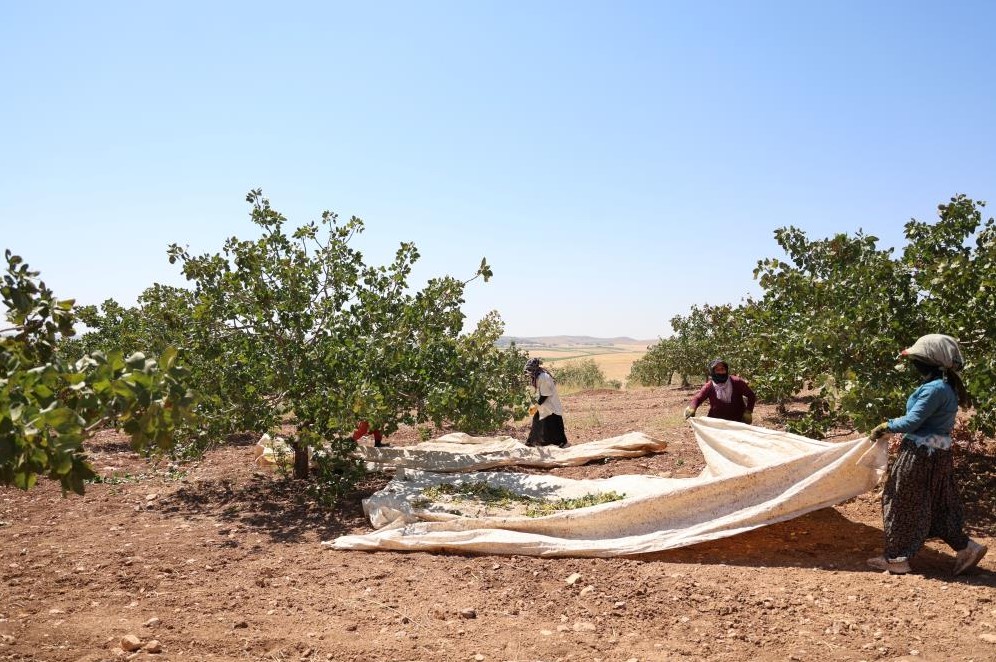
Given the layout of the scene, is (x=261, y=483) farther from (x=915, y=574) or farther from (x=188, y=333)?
(x=915, y=574)

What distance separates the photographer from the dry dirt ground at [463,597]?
4.09 meters

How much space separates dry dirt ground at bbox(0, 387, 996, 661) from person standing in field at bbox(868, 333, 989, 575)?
0.23 meters

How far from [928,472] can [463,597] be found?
3.38 metres

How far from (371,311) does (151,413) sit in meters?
5.14

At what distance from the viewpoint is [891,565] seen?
16.8 ft

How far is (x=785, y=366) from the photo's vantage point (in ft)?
22.9

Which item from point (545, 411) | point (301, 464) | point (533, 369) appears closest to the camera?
point (301, 464)

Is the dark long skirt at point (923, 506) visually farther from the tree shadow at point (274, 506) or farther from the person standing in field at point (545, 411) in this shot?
the person standing in field at point (545, 411)

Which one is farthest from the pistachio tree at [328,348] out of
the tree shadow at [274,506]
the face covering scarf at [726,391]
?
the face covering scarf at [726,391]

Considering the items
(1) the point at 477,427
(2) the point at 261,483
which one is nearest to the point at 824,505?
(1) the point at 477,427

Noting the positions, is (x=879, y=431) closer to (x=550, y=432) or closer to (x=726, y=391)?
(x=726, y=391)

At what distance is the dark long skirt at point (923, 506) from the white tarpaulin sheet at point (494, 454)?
444cm

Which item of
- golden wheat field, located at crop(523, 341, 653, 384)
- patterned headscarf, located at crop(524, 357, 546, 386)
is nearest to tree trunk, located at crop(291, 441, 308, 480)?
patterned headscarf, located at crop(524, 357, 546, 386)

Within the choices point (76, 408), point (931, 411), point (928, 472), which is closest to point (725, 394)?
point (928, 472)
